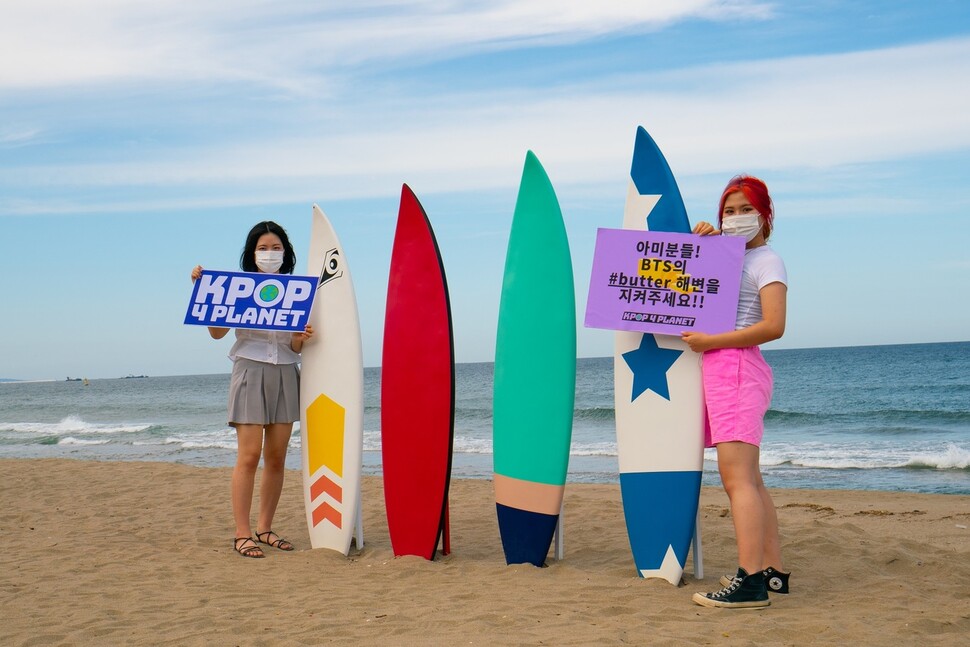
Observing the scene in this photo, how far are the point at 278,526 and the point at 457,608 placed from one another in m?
2.38

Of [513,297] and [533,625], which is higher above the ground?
[513,297]

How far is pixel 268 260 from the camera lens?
13.1 ft

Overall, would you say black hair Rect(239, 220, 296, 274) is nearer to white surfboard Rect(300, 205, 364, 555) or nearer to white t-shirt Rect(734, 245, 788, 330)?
white surfboard Rect(300, 205, 364, 555)

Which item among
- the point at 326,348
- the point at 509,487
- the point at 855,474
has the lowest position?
the point at 855,474

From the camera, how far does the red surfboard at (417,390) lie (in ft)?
12.6

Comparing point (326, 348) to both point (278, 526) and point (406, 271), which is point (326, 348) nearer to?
point (406, 271)

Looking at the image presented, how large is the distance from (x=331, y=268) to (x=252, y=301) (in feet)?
1.48

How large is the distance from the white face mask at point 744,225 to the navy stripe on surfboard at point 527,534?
1.48m

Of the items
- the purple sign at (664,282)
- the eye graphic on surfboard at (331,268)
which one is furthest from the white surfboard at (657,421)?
the eye graphic on surfboard at (331,268)

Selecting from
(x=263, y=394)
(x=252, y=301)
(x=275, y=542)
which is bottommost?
(x=275, y=542)

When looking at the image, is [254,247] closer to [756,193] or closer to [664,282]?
[664,282]

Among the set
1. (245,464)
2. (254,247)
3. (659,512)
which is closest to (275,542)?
(245,464)

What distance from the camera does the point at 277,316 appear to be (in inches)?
152

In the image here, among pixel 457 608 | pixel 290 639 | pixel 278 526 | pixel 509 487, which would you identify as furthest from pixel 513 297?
pixel 278 526
